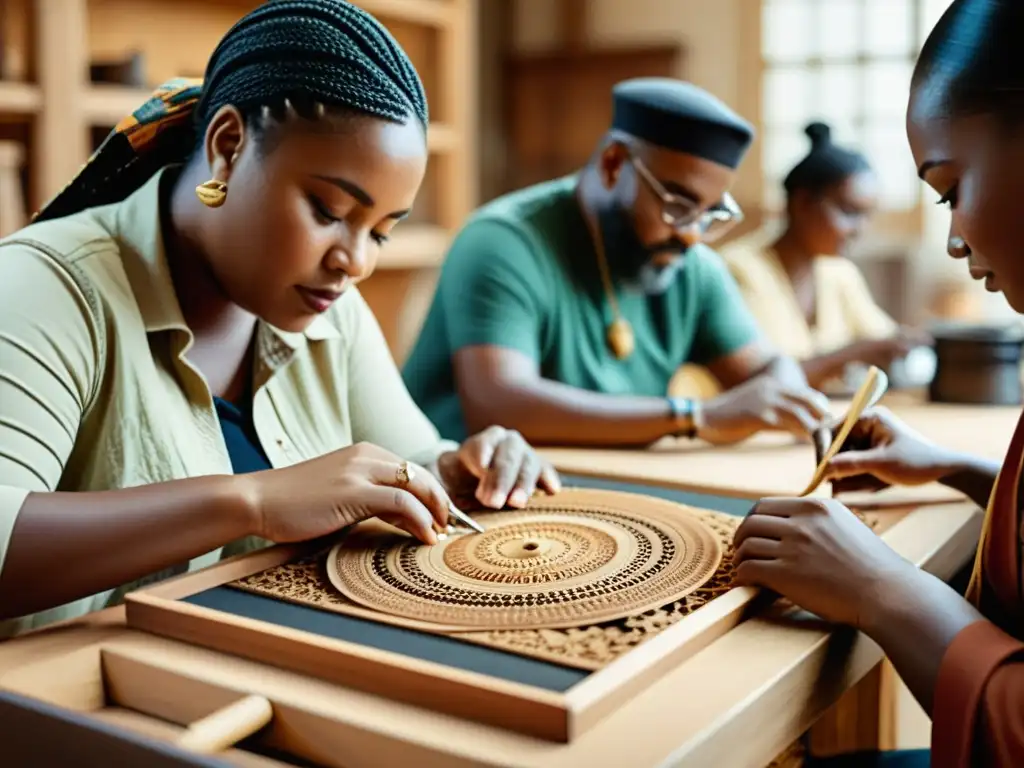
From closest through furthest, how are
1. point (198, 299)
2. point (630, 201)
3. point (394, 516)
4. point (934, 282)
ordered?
point (394, 516)
point (198, 299)
point (630, 201)
point (934, 282)

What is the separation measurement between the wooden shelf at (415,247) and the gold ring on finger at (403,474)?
2870mm

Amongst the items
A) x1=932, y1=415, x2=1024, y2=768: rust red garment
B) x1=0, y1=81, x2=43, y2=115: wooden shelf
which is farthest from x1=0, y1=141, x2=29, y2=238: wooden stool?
x1=932, y1=415, x2=1024, y2=768: rust red garment

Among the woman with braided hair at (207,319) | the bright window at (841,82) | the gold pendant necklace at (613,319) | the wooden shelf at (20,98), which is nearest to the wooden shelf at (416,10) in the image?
the wooden shelf at (20,98)

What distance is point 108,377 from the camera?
1.27 m

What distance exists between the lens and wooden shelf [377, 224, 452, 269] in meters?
4.12

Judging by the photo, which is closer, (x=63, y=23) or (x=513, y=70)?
(x=63, y=23)

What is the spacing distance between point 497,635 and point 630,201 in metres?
1.42

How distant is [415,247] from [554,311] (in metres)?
2.04

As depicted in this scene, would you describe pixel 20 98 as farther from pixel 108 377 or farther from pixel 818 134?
pixel 818 134

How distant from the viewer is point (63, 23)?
113 inches

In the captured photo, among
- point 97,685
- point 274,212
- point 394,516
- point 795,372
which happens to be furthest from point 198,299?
point 795,372

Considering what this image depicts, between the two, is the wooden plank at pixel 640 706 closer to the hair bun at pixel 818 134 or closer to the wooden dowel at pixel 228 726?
the wooden dowel at pixel 228 726

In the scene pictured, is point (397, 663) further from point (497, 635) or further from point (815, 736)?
point (815, 736)

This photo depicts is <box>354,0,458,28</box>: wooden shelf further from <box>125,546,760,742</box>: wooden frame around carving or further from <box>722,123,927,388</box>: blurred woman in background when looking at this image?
<box>125,546,760,742</box>: wooden frame around carving
